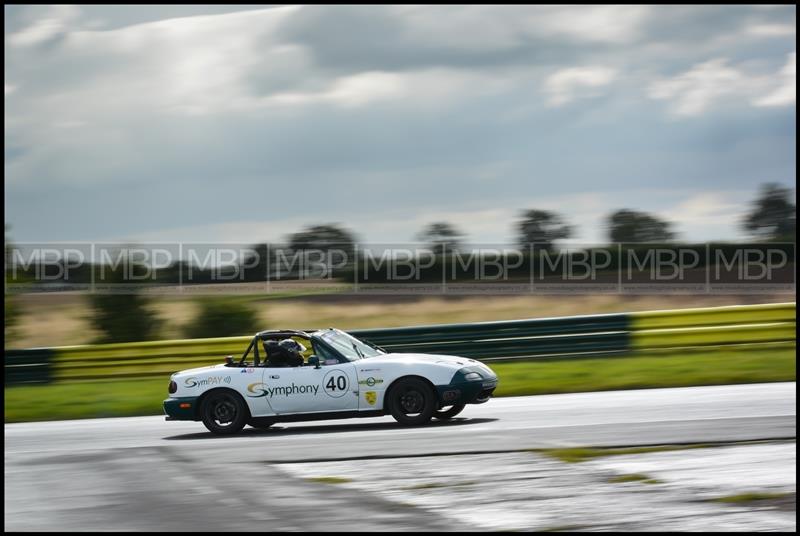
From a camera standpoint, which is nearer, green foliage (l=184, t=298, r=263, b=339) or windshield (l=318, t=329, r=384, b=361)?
windshield (l=318, t=329, r=384, b=361)

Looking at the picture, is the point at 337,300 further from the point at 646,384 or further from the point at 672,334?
the point at 646,384

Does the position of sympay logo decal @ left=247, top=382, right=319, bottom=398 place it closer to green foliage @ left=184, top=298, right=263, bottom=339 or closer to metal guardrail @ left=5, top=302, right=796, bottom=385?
metal guardrail @ left=5, top=302, right=796, bottom=385

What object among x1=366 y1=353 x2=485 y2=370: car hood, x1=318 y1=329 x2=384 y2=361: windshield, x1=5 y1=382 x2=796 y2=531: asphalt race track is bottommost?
x1=5 y1=382 x2=796 y2=531: asphalt race track

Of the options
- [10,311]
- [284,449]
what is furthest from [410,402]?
[10,311]

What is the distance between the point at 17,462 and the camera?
10945 mm

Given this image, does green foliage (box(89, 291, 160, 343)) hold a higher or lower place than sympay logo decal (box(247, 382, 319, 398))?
higher

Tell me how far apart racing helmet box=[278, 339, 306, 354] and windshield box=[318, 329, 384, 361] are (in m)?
0.32

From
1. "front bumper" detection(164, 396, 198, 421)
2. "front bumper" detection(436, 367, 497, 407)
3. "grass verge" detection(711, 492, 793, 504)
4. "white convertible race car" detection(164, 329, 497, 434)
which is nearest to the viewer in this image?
"grass verge" detection(711, 492, 793, 504)

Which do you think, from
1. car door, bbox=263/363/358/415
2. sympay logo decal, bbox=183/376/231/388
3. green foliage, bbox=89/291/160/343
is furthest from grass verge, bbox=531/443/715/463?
green foliage, bbox=89/291/160/343

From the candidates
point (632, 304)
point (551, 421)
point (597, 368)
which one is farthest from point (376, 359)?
point (632, 304)

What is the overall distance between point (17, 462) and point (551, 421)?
610 centimetres

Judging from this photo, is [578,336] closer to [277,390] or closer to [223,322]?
[277,390]

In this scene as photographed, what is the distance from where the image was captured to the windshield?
12.8 metres

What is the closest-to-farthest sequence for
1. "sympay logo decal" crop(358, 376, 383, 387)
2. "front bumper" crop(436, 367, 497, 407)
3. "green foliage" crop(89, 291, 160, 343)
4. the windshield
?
"front bumper" crop(436, 367, 497, 407) → "sympay logo decal" crop(358, 376, 383, 387) → the windshield → "green foliage" crop(89, 291, 160, 343)
